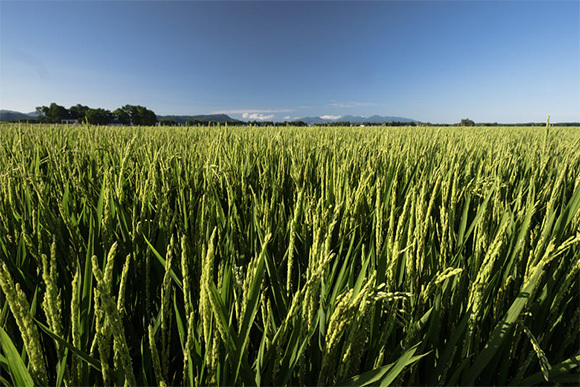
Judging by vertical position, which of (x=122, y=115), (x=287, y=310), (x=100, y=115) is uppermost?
(x=122, y=115)

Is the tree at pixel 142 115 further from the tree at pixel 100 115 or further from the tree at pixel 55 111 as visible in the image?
the tree at pixel 55 111

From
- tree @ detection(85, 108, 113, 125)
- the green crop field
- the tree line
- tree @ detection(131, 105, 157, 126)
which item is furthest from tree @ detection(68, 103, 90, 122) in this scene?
the green crop field

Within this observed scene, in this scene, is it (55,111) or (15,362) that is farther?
(55,111)

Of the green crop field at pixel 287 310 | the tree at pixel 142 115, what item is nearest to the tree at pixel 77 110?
the tree at pixel 142 115

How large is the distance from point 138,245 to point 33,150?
2397 mm

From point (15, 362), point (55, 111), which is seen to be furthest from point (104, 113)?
point (15, 362)

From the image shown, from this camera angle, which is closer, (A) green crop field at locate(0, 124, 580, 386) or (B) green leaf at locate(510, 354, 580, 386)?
(A) green crop field at locate(0, 124, 580, 386)

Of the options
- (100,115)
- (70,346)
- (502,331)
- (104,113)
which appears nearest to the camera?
(70,346)

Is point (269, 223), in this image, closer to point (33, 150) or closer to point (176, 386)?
point (176, 386)

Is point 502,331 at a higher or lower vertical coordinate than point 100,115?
lower

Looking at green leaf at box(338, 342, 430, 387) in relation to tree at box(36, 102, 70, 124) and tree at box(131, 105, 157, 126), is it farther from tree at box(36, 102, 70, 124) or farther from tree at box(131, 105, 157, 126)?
tree at box(36, 102, 70, 124)

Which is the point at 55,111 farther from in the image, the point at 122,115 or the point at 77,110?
the point at 122,115

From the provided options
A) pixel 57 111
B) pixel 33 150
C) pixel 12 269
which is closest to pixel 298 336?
pixel 12 269

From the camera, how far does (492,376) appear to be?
2.21ft
